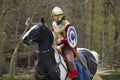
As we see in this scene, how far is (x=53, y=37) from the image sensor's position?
26.2 feet

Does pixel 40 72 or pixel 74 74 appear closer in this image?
pixel 40 72

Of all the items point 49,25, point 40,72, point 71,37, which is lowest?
point 49,25

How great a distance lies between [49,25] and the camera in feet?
62.6

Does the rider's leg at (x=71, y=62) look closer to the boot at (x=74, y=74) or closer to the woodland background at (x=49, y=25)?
the boot at (x=74, y=74)

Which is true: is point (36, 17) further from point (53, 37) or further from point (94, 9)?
point (94, 9)

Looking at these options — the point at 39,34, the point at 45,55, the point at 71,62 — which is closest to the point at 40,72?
the point at 45,55

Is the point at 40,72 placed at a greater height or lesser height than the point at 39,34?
lesser

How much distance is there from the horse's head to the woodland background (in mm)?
9915

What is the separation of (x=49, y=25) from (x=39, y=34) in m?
11.4

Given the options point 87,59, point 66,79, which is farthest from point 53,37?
point 87,59

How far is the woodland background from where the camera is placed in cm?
1805

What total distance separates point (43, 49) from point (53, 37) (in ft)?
1.07

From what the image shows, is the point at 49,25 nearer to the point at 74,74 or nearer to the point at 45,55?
the point at 74,74

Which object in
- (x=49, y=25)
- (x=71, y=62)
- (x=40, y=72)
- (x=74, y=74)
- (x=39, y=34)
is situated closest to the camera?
(x=39, y=34)
